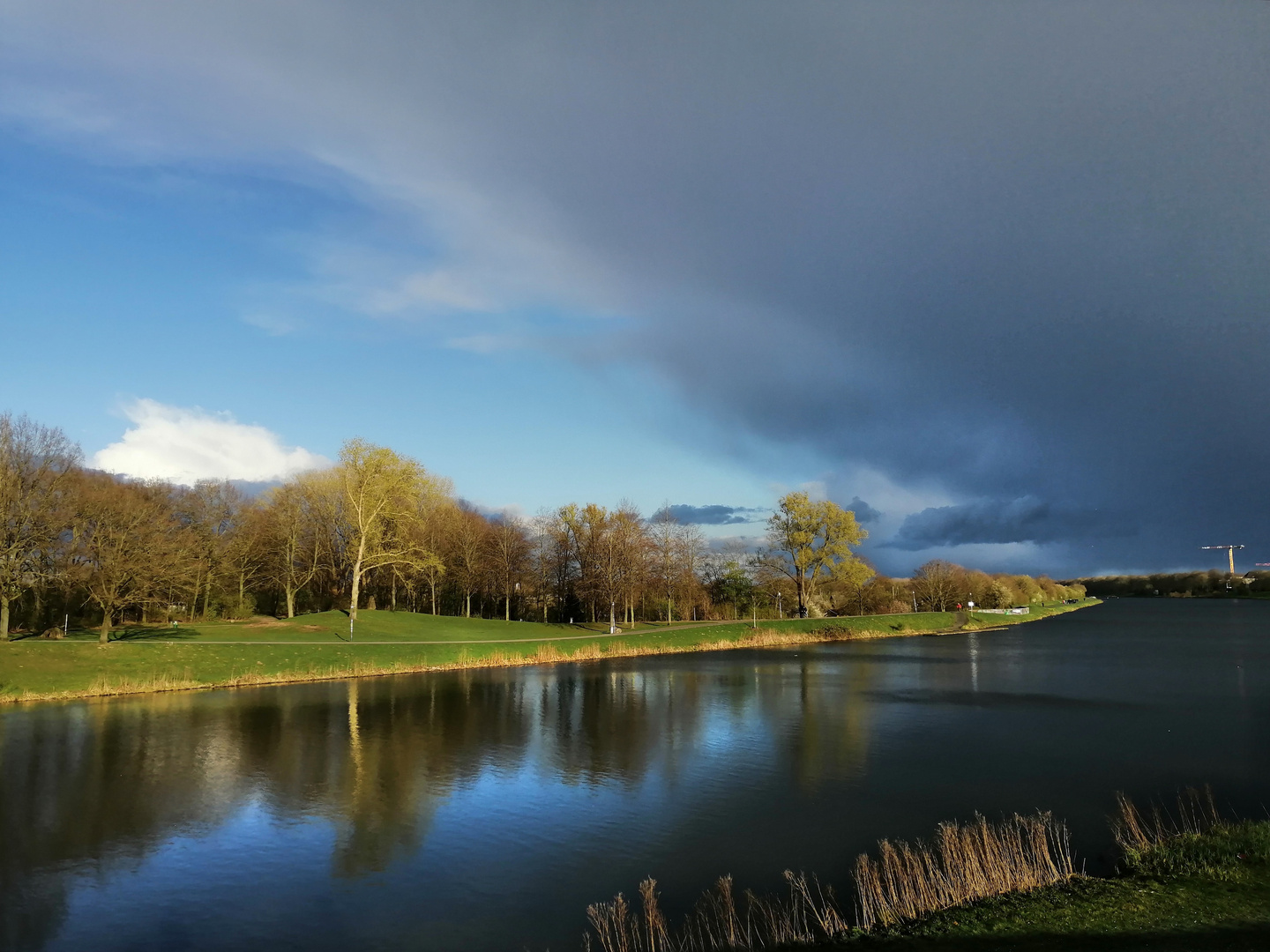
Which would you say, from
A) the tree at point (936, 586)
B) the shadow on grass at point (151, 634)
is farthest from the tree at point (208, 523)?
the tree at point (936, 586)

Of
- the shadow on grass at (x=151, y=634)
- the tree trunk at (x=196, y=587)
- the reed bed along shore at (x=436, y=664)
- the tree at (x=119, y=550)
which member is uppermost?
the tree at (x=119, y=550)

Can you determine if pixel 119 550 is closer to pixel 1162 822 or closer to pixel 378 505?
pixel 378 505

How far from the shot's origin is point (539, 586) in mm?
84250

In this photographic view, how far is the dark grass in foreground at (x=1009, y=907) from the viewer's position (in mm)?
9453

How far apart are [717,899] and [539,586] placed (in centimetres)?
7296

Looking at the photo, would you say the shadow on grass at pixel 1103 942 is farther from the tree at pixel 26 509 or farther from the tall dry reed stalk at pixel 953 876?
the tree at pixel 26 509

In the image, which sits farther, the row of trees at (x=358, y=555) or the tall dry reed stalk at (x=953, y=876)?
the row of trees at (x=358, y=555)

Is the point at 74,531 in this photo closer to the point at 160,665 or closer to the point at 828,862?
the point at 160,665

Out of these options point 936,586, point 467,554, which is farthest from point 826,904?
point 936,586

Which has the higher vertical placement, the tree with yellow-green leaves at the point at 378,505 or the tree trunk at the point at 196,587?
the tree with yellow-green leaves at the point at 378,505

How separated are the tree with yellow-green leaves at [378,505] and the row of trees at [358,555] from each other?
0.62ft

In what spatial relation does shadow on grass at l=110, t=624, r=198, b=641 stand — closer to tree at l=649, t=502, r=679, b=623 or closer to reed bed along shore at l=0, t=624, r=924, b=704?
reed bed along shore at l=0, t=624, r=924, b=704

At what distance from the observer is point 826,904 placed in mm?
11453

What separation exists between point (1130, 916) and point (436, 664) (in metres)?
41.3
